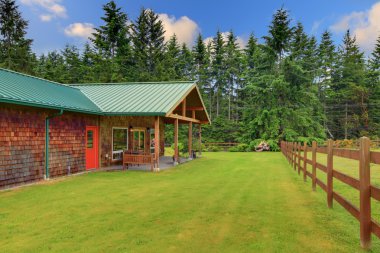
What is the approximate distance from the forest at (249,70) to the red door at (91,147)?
22.0 metres

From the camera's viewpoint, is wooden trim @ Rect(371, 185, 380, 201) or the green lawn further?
the green lawn

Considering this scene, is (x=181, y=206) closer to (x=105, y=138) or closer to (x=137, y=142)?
(x=105, y=138)

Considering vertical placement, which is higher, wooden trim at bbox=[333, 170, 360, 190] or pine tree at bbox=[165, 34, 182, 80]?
pine tree at bbox=[165, 34, 182, 80]

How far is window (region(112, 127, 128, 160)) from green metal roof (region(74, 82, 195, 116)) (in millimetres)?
1860

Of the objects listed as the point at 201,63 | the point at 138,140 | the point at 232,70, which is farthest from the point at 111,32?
the point at 138,140

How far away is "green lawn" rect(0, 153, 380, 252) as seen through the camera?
4461 millimetres

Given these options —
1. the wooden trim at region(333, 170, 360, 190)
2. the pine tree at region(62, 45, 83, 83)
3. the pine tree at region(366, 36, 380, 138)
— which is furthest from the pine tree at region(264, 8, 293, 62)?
the wooden trim at region(333, 170, 360, 190)

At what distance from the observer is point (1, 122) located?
→ 946cm

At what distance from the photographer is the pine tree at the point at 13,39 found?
111ft

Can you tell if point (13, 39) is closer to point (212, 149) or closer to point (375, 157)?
point (212, 149)

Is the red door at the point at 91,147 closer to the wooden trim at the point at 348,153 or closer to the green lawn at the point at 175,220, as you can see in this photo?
the green lawn at the point at 175,220

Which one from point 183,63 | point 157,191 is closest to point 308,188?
point 157,191

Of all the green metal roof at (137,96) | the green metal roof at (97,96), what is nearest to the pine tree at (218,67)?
the green metal roof at (137,96)

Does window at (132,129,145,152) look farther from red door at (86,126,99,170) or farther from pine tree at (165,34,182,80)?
pine tree at (165,34,182,80)
